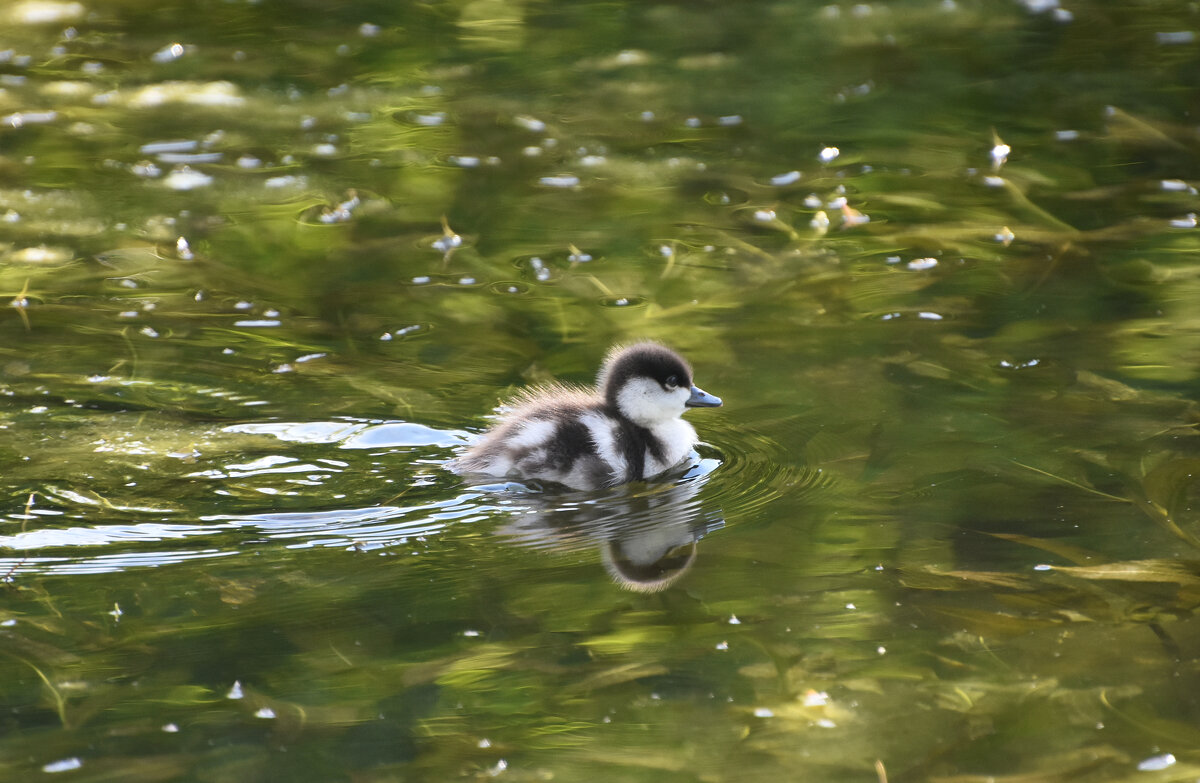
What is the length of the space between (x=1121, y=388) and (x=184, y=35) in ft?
27.8

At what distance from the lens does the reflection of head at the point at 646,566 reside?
14.8 feet

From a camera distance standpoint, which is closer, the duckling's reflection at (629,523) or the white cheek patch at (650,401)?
the duckling's reflection at (629,523)

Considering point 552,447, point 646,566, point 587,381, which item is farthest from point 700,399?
point 646,566

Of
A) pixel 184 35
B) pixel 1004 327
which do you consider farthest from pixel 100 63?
pixel 1004 327

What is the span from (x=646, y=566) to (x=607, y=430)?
3.49 ft

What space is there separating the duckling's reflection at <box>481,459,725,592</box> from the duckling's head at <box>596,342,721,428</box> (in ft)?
0.75

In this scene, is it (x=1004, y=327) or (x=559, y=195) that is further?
(x=559, y=195)

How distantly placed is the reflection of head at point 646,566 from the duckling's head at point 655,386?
0.95 m

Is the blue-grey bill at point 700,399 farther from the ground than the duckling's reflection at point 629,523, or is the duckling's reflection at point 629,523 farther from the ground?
the blue-grey bill at point 700,399

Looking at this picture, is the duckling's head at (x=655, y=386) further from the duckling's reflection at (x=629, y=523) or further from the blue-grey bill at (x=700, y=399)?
the duckling's reflection at (x=629, y=523)

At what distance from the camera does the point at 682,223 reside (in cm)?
814

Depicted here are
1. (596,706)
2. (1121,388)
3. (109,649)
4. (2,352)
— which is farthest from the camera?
(2,352)

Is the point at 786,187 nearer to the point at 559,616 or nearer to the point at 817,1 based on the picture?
the point at 817,1

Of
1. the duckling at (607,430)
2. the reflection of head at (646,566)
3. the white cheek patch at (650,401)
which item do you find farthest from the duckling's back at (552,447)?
the reflection of head at (646,566)
